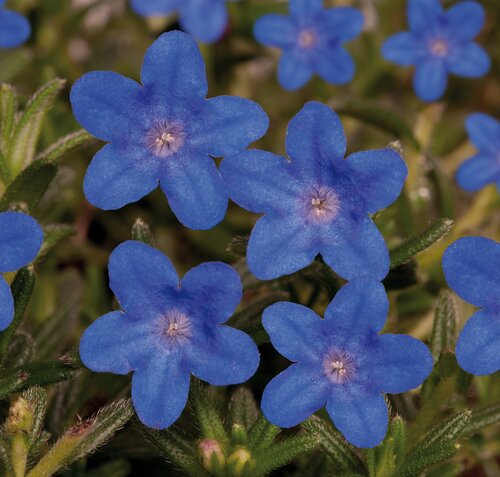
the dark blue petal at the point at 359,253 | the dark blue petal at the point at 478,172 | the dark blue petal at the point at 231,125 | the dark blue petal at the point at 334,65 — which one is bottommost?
the dark blue petal at the point at 478,172

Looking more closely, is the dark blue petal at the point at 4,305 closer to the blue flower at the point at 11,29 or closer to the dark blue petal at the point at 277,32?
the blue flower at the point at 11,29

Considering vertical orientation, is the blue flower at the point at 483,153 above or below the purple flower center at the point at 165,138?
below

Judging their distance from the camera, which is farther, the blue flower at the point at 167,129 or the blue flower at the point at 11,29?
the blue flower at the point at 11,29

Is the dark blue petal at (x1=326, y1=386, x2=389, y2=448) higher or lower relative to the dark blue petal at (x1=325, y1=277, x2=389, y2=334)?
lower

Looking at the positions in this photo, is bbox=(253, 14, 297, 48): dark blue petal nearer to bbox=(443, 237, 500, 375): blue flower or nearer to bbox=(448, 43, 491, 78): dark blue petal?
bbox=(448, 43, 491, 78): dark blue petal

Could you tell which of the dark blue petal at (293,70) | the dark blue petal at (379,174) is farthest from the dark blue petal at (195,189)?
the dark blue petal at (293,70)

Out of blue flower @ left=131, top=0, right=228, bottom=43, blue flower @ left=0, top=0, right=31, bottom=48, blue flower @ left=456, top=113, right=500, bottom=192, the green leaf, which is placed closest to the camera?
the green leaf

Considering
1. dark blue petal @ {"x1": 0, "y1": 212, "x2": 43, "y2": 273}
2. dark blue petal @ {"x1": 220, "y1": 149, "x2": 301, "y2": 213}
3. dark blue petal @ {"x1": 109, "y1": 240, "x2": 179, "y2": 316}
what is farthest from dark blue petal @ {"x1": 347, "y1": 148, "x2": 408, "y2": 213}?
dark blue petal @ {"x1": 0, "y1": 212, "x2": 43, "y2": 273}
